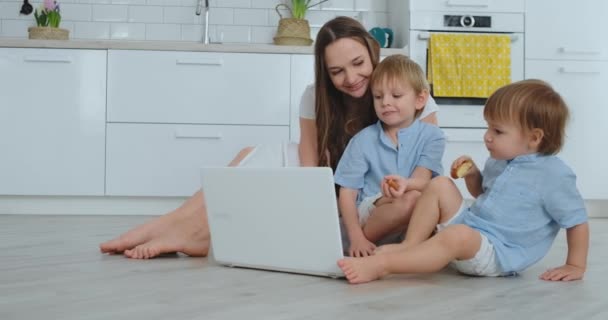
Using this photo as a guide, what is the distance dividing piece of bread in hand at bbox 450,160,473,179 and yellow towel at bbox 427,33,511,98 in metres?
2.08

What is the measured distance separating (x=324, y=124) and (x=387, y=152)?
0.30m

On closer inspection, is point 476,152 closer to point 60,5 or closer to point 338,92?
point 338,92

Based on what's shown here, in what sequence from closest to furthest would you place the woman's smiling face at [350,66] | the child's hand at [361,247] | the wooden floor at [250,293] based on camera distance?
the wooden floor at [250,293] → the child's hand at [361,247] → the woman's smiling face at [350,66]

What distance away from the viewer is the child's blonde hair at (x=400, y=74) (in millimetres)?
1983

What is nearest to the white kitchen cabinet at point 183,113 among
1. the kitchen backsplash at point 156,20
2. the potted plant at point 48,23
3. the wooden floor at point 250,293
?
the potted plant at point 48,23

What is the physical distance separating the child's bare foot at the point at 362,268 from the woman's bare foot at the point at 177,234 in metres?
0.63

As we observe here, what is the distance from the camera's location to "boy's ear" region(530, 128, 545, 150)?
176 centimetres

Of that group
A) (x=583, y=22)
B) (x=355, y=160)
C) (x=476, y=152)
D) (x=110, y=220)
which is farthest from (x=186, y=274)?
(x=583, y=22)

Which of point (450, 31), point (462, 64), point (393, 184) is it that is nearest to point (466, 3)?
point (450, 31)

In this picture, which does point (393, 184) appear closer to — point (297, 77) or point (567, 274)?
point (567, 274)

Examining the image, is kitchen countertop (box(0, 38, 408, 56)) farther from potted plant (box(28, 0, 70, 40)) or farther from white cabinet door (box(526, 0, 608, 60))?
white cabinet door (box(526, 0, 608, 60))

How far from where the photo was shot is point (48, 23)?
413 cm

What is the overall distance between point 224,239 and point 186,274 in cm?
15

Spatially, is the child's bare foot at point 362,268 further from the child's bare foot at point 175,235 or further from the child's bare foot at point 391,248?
the child's bare foot at point 175,235
